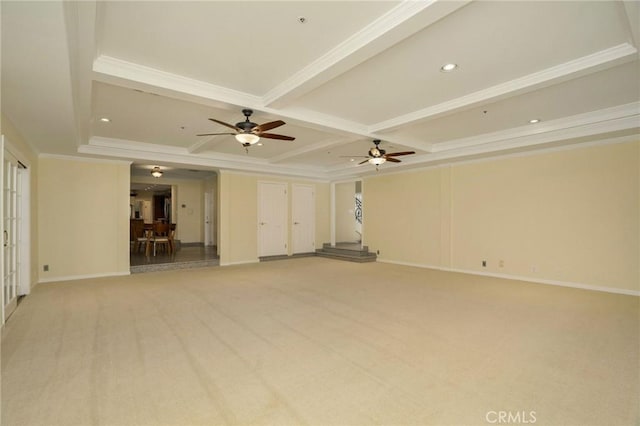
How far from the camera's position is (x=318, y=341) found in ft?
10.4

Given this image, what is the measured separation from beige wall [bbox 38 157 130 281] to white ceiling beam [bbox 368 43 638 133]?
6.23 m

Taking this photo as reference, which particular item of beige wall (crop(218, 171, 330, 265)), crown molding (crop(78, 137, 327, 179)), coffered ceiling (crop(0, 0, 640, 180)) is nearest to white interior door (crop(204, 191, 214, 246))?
beige wall (crop(218, 171, 330, 265))

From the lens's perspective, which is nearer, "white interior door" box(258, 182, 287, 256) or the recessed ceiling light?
the recessed ceiling light

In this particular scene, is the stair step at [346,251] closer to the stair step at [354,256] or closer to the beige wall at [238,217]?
the stair step at [354,256]

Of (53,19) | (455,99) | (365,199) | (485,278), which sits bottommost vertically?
(485,278)

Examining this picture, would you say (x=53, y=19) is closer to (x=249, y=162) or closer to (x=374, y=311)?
(x=374, y=311)

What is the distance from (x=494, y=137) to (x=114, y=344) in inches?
261

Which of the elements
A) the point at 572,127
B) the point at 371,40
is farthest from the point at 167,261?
the point at 572,127

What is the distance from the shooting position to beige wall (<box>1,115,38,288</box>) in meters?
4.11

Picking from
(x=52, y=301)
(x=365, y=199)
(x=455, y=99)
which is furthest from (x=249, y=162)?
(x=455, y=99)

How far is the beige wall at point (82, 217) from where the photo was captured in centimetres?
619

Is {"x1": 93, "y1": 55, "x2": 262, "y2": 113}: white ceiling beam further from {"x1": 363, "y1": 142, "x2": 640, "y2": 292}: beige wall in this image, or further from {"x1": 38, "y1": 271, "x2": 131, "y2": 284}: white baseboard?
{"x1": 363, "y1": 142, "x2": 640, "y2": 292}: beige wall

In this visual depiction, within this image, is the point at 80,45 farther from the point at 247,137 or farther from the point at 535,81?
the point at 535,81

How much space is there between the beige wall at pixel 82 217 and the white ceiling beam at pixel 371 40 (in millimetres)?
5171
